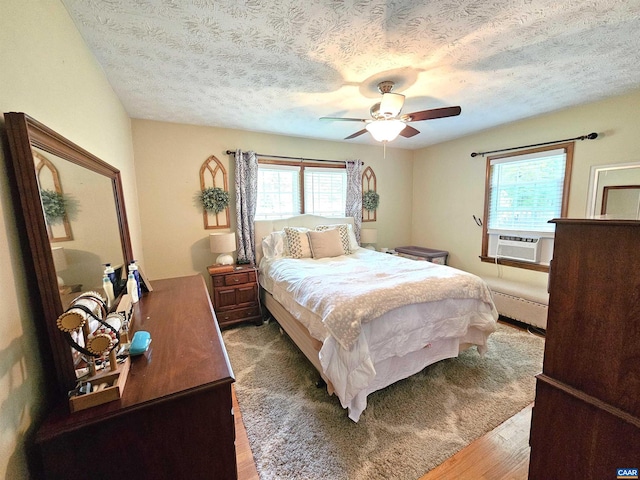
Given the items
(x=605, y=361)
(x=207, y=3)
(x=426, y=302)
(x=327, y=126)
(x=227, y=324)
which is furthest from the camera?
(x=327, y=126)

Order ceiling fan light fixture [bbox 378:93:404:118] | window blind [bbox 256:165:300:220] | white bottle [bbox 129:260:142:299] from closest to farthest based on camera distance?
white bottle [bbox 129:260:142:299] < ceiling fan light fixture [bbox 378:93:404:118] < window blind [bbox 256:165:300:220]

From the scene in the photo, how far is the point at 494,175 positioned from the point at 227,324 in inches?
162

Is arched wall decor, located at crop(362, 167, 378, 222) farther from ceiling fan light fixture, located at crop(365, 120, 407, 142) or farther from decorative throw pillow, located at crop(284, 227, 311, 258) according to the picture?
ceiling fan light fixture, located at crop(365, 120, 407, 142)

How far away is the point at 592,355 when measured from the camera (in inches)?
35.8

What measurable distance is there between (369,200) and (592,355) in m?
3.67

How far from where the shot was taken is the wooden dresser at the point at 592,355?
83cm

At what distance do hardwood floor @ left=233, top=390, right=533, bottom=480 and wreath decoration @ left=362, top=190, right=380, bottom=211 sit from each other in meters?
3.32

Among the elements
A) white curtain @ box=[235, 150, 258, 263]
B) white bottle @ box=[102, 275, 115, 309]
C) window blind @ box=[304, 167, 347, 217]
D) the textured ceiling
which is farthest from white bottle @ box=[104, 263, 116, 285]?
window blind @ box=[304, 167, 347, 217]

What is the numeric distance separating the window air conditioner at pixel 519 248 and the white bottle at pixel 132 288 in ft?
13.7

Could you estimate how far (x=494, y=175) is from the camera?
3.61 m

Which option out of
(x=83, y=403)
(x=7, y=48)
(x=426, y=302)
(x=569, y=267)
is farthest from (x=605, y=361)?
(x=7, y=48)

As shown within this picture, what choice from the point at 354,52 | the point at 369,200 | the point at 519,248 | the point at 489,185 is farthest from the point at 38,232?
the point at 489,185

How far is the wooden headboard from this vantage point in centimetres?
353

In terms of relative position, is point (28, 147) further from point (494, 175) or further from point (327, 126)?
point (494, 175)
